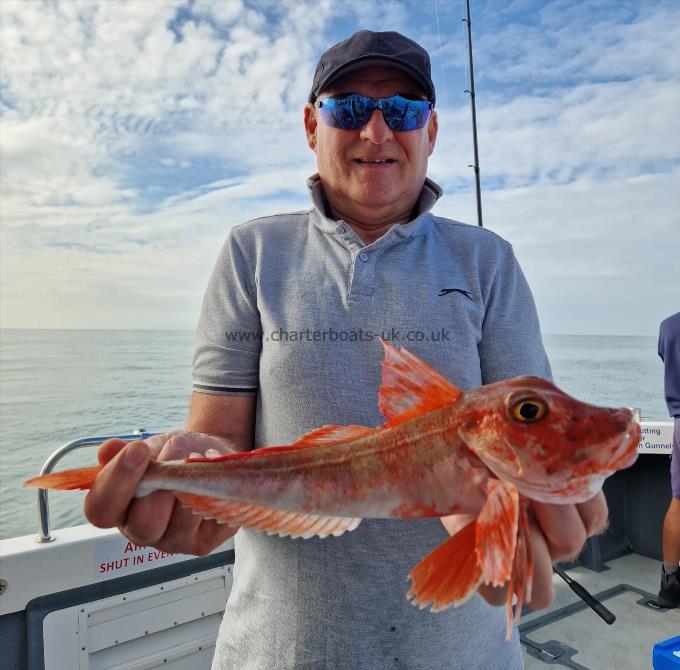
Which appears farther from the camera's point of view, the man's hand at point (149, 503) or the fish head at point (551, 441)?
the man's hand at point (149, 503)

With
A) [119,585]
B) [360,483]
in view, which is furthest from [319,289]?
[119,585]

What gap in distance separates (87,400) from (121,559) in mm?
25395

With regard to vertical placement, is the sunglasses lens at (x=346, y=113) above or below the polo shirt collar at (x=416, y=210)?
above

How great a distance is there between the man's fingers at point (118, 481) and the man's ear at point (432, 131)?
1.64 meters

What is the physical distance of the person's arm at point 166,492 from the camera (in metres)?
1.53

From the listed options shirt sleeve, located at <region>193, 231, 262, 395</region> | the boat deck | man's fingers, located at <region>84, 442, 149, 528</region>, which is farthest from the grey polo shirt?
the boat deck

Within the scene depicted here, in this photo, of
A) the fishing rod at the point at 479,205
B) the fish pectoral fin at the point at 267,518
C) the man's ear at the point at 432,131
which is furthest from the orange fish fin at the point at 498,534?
the fishing rod at the point at 479,205

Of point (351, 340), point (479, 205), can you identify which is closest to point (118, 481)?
point (351, 340)

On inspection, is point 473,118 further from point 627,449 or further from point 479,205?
point 627,449

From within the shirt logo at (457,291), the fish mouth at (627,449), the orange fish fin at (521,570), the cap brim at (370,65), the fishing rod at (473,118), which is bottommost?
the orange fish fin at (521,570)

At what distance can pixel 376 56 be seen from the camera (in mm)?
2166

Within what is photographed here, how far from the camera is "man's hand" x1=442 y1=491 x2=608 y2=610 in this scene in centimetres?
144

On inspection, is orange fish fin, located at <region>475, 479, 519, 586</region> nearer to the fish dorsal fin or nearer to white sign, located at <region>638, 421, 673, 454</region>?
the fish dorsal fin

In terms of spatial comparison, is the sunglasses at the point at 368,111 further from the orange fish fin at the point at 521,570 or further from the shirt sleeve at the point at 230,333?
the orange fish fin at the point at 521,570
